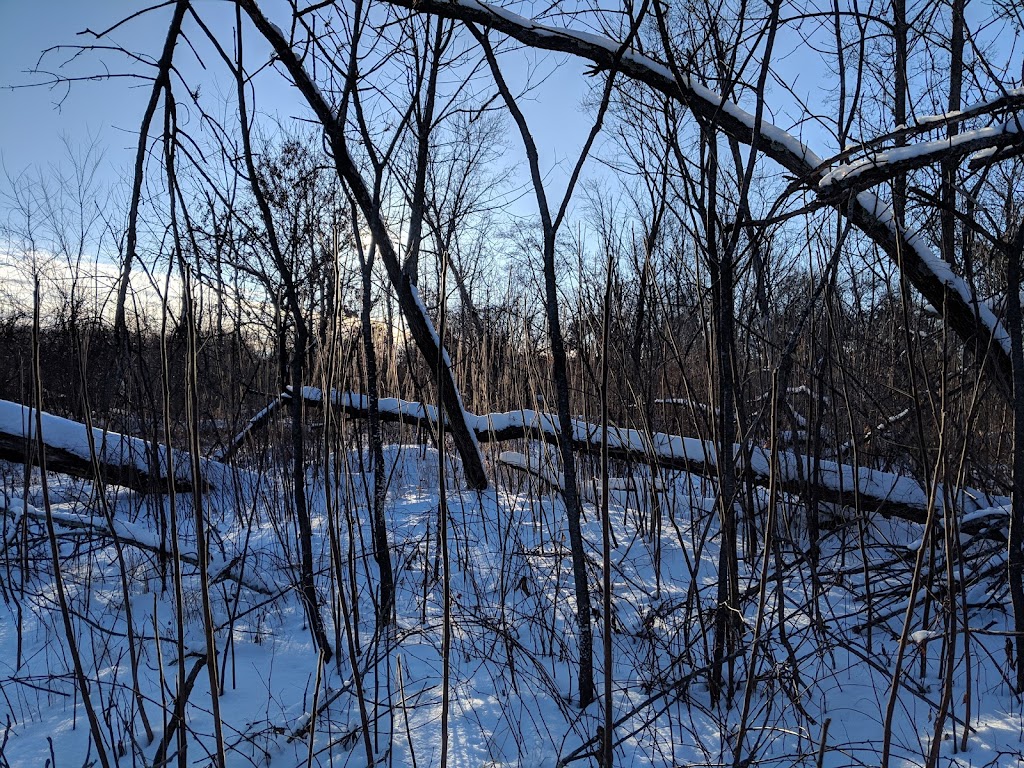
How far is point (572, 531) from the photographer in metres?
1.17

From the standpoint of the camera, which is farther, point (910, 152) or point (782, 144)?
point (782, 144)

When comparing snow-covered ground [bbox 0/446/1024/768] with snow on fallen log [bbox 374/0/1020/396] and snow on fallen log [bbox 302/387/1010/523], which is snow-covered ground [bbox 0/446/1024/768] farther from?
snow on fallen log [bbox 374/0/1020/396]

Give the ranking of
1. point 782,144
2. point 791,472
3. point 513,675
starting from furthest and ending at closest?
1. point 791,472
2. point 782,144
3. point 513,675

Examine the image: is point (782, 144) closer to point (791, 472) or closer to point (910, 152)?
point (910, 152)

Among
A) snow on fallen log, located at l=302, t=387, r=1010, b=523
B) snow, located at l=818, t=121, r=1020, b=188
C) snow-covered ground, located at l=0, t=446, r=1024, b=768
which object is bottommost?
snow-covered ground, located at l=0, t=446, r=1024, b=768

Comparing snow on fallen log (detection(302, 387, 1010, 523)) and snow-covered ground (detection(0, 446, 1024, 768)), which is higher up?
snow on fallen log (detection(302, 387, 1010, 523))

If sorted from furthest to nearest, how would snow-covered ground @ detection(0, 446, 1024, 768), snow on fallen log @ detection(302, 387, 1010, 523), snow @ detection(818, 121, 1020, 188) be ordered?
snow on fallen log @ detection(302, 387, 1010, 523), snow @ detection(818, 121, 1020, 188), snow-covered ground @ detection(0, 446, 1024, 768)

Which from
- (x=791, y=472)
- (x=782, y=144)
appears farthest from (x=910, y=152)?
(x=791, y=472)

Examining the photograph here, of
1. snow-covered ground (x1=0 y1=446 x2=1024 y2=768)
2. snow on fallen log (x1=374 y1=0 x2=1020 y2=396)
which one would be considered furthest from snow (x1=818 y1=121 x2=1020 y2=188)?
snow-covered ground (x1=0 y1=446 x2=1024 y2=768)

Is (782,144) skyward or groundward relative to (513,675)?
skyward

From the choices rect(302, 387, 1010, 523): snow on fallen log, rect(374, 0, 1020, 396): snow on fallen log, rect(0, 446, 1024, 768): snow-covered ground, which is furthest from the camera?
rect(302, 387, 1010, 523): snow on fallen log

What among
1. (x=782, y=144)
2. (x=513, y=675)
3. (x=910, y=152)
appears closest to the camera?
(x=910, y=152)

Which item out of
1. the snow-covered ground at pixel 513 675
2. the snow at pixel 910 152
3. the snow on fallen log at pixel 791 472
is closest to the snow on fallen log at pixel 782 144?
the snow at pixel 910 152

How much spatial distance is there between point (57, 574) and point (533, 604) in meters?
1.34
